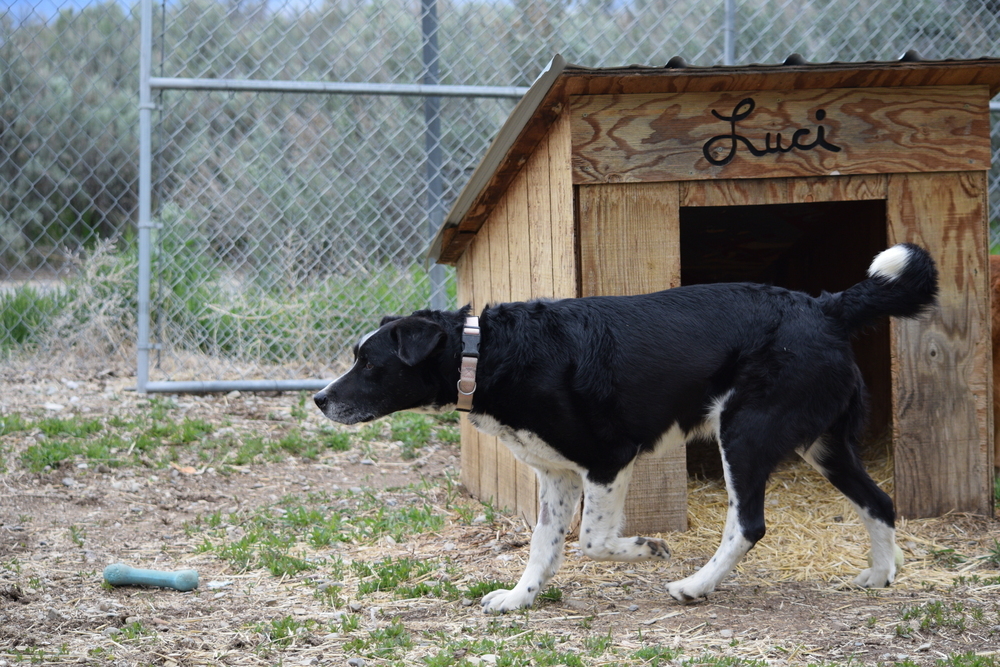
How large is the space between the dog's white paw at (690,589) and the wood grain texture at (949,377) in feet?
4.75

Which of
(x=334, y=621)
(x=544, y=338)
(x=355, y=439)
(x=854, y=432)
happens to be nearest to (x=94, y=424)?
(x=355, y=439)

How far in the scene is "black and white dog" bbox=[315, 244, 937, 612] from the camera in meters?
3.33

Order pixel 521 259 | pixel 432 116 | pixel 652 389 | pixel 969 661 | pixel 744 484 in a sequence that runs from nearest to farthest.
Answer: pixel 969 661 < pixel 744 484 < pixel 652 389 < pixel 521 259 < pixel 432 116

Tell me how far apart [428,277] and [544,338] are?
3.98 metres

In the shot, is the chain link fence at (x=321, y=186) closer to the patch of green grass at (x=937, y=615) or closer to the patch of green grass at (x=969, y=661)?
the patch of green grass at (x=937, y=615)

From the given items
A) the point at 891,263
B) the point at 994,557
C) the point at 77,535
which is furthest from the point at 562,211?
the point at 77,535

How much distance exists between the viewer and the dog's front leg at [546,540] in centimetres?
337

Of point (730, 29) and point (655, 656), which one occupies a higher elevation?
point (730, 29)

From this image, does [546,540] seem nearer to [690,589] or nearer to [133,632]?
[690,589]

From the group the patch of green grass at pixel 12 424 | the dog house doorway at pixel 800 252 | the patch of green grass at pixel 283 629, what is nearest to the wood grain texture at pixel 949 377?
the dog house doorway at pixel 800 252

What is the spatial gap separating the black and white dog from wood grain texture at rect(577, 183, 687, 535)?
47 cm

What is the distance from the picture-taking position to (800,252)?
5879 millimetres

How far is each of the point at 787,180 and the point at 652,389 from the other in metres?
1.34

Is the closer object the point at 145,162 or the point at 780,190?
the point at 780,190
